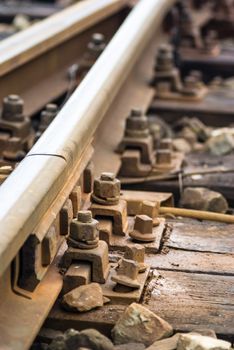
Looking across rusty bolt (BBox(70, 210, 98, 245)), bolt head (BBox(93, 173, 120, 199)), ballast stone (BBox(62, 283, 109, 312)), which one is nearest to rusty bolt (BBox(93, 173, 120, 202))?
bolt head (BBox(93, 173, 120, 199))

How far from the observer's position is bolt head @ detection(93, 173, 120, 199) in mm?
3465

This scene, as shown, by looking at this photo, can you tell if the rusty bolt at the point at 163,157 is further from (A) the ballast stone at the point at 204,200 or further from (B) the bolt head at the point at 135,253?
(B) the bolt head at the point at 135,253

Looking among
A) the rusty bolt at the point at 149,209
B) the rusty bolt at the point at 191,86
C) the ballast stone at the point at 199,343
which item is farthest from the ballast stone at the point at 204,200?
the rusty bolt at the point at 191,86

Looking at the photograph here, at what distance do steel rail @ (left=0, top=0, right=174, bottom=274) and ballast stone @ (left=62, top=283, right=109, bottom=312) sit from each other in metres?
0.25

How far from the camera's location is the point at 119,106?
210 inches

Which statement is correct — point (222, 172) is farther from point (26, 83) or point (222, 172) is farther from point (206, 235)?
point (26, 83)

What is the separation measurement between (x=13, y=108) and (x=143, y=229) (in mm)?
1330

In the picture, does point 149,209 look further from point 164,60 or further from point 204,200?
point 164,60

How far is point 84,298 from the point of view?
2887 mm

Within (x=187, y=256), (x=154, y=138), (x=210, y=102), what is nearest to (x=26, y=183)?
(x=187, y=256)

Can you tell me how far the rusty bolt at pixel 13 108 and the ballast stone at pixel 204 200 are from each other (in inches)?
34.8

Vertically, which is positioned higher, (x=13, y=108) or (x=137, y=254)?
(x=137, y=254)

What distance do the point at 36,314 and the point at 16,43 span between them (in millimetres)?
2697

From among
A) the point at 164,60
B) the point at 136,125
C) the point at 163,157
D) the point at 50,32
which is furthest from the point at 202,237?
the point at 164,60
